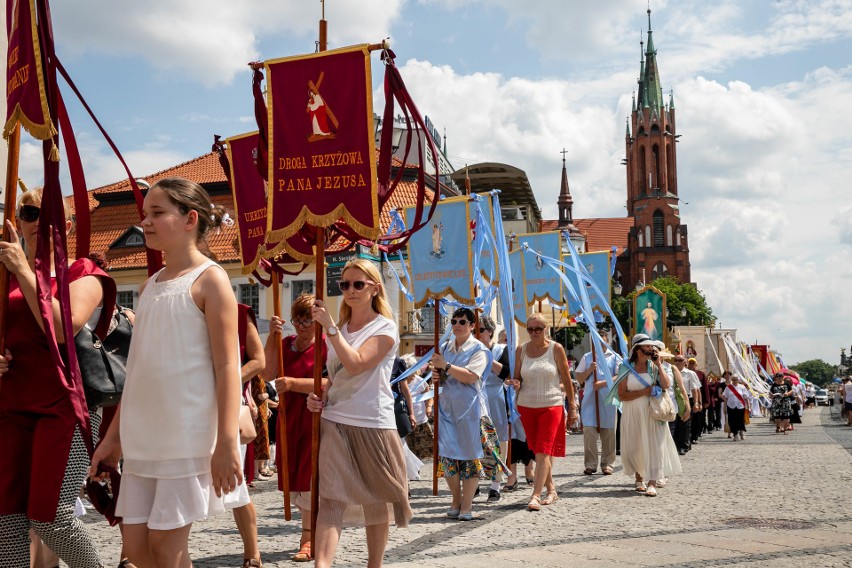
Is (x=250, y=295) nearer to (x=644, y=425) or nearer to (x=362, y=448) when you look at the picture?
(x=644, y=425)

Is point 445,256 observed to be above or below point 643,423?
above

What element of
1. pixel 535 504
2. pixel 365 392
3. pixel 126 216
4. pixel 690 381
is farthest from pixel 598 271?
pixel 126 216

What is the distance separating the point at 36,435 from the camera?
171 inches

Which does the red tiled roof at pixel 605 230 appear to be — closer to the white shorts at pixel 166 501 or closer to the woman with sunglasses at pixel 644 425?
the woman with sunglasses at pixel 644 425

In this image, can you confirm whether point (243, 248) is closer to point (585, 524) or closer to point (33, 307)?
point (585, 524)

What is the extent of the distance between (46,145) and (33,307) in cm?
82

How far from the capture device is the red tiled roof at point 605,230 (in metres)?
148

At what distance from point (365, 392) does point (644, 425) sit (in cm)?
706

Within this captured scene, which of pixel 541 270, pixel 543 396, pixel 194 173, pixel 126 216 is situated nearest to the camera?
pixel 543 396

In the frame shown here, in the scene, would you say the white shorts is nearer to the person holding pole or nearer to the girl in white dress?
the girl in white dress

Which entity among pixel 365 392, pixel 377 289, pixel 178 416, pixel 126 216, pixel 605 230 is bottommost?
pixel 178 416

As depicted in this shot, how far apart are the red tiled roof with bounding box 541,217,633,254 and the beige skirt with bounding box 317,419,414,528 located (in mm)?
139862

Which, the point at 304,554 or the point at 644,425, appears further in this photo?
the point at 644,425

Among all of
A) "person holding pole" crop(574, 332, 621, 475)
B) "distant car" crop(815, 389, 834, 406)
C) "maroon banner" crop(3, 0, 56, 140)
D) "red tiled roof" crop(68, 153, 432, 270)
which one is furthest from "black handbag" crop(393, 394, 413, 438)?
"distant car" crop(815, 389, 834, 406)
